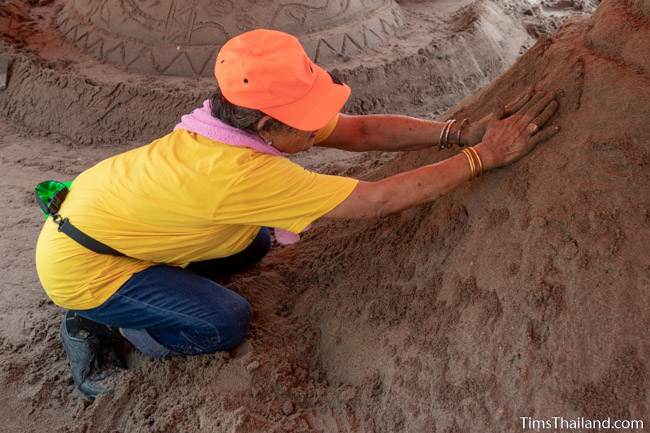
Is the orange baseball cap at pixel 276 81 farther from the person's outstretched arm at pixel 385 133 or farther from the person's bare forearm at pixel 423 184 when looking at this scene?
the person's outstretched arm at pixel 385 133

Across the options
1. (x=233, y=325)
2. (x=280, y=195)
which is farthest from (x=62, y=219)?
(x=280, y=195)

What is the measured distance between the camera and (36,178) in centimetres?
333

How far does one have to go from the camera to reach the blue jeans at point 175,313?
190 centimetres

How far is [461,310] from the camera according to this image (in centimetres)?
167

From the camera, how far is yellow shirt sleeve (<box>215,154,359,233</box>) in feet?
5.30

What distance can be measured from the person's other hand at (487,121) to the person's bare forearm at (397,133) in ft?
0.38

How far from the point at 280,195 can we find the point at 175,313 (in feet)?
1.83

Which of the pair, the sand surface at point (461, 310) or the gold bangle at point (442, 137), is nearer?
the sand surface at point (461, 310)

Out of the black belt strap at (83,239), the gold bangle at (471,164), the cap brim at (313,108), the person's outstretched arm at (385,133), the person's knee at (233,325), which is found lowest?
the person's knee at (233,325)

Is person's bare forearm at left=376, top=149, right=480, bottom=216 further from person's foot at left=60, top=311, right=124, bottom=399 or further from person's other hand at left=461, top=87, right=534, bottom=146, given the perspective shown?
person's foot at left=60, top=311, right=124, bottom=399

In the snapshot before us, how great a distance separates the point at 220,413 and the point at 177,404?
16cm

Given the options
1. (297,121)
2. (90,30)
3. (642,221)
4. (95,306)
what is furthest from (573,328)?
(90,30)

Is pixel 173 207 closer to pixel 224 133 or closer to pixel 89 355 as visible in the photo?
pixel 224 133

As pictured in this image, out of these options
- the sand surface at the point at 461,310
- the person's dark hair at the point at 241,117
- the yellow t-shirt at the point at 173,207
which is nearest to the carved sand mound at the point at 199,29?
the sand surface at the point at 461,310
